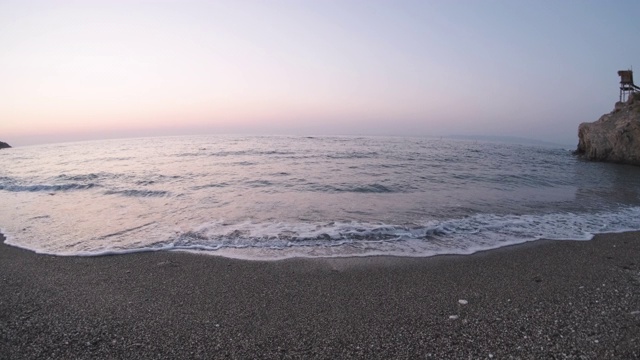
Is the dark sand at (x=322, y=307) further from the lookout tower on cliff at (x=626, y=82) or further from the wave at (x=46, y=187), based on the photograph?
the lookout tower on cliff at (x=626, y=82)

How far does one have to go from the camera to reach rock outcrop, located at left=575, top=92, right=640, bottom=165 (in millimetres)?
28109

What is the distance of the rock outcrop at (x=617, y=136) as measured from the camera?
28109 mm

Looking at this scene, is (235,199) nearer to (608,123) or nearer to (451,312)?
(451,312)

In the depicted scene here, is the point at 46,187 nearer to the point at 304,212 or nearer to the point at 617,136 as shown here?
the point at 304,212

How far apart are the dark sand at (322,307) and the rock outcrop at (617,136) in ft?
99.2

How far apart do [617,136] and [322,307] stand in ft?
126

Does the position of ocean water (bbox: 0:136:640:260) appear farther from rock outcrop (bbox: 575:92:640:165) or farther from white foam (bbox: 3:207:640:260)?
rock outcrop (bbox: 575:92:640:165)

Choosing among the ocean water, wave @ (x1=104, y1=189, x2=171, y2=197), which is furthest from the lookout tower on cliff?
wave @ (x1=104, y1=189, x2=171, y2=197)

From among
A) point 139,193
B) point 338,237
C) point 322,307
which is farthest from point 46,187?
point 322,307

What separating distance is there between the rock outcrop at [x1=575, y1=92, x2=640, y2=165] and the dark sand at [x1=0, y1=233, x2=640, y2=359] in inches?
1190

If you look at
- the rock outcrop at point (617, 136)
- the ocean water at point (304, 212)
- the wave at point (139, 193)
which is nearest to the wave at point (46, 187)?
the ocean water at point (304, 212)

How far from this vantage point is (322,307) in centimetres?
486

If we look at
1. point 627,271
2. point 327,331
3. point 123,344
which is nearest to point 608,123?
point 627,271

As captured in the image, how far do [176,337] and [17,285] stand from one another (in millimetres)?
4051
